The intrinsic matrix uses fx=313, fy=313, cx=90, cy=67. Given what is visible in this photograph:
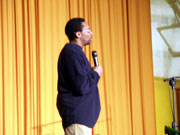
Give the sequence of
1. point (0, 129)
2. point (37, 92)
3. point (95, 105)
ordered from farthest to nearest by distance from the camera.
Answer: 1. point (37, 92)
2. point (0, 129)
3. point (95, 105)

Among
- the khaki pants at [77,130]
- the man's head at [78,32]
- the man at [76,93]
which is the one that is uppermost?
the man's head at [78,32]

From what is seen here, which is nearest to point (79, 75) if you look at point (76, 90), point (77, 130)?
point (76, 90)

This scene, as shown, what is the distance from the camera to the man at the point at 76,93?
1850 millimetres

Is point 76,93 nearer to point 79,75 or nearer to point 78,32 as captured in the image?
point 79,75

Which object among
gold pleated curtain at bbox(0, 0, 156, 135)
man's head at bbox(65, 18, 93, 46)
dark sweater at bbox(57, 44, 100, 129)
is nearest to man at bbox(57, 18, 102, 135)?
dark sweater at bbox(57, 44, 100, 129)

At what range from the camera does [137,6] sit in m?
5.25

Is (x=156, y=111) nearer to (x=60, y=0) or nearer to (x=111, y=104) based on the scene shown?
(x=111, y=104)

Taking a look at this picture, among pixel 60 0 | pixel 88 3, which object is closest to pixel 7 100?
pixel 60 0

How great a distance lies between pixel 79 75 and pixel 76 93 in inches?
4.4

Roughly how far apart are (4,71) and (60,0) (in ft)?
4.23

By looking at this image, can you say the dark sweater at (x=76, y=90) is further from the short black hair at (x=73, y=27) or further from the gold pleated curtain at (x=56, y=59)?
the gold pleated curtain at (x=56, y=59)

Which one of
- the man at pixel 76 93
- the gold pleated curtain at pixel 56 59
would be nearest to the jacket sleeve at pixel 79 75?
the man at pixel 76 93

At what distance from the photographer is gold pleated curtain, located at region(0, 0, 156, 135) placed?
12.4 ft

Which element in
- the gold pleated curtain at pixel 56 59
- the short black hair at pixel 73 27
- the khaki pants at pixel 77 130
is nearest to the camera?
the khaki pants at pixel 77 130
